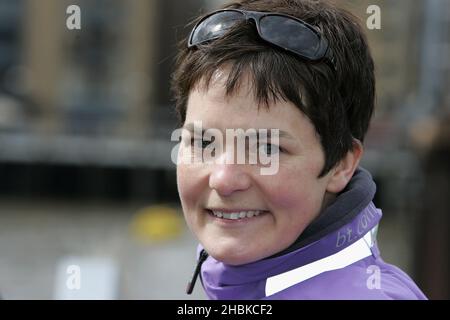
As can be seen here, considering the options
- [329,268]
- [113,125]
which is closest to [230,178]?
[329,268]

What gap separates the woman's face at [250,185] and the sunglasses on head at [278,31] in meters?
0.13

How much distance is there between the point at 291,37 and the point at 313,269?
51 centimetres

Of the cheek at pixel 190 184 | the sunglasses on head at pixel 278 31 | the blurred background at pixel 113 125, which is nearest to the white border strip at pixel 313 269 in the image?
the cheek at pixel 190 184

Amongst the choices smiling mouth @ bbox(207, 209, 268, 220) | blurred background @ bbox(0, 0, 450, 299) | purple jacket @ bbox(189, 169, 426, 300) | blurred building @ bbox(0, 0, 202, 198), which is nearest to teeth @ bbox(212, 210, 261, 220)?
smiling mouth @ bbox(207, 209, 268, 220)

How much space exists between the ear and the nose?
0.23 meters

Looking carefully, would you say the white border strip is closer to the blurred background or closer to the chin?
the chin

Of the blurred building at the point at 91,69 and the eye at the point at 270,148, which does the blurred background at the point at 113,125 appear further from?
the eye at the point at 270,148

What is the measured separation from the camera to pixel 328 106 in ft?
5.30

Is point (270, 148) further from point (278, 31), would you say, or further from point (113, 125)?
point (113, 125)

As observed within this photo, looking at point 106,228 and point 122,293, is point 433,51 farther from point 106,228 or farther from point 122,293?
point 122,293

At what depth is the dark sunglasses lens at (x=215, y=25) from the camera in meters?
1.69
